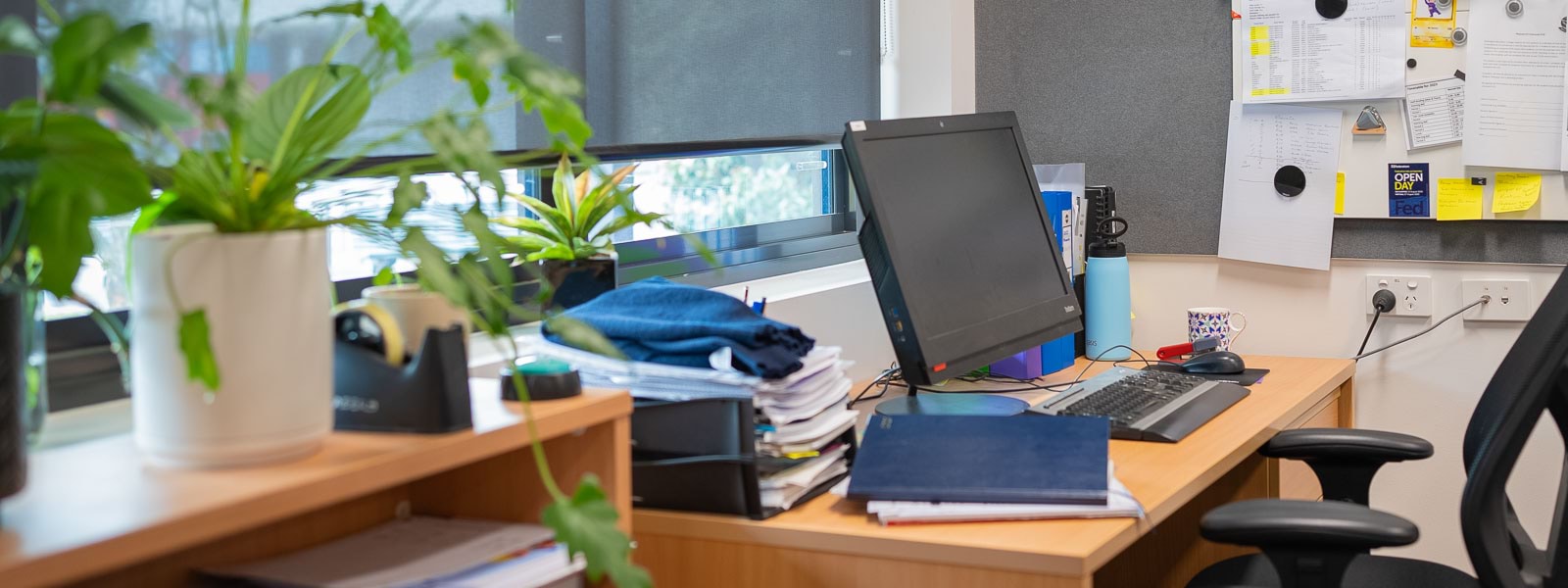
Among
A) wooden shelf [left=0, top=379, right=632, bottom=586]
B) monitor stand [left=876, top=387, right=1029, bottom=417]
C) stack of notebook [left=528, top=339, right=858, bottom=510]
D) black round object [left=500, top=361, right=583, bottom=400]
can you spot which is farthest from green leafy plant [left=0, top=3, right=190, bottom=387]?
monitor stand [left=876, top=387, right=1029, bottom=417]

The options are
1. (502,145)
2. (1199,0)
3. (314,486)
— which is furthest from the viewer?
(1199,0)

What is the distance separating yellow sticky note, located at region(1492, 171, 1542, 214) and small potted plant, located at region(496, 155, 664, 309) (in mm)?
1581

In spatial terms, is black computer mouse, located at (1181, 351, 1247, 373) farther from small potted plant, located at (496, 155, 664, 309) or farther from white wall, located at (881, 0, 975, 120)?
small potted plant, located at (496, 155, 664, 309)

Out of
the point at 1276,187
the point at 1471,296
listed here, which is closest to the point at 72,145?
the point at 1276,187

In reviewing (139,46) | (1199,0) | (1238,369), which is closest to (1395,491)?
(1238,369)

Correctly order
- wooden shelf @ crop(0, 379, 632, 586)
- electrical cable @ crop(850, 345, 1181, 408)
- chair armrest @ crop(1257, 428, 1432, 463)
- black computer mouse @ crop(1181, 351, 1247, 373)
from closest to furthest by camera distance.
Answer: wooden shelf @ crop(0, 379, 632, 586), chair armrest @ crop(1257, 428, 1432, 463), electrical cable @ crop(850, 345, 1181, 408), black computer mouse @ crop(1181, 351, 1247, 373)

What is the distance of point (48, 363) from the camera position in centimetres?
113

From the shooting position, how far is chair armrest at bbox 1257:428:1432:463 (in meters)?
1.75

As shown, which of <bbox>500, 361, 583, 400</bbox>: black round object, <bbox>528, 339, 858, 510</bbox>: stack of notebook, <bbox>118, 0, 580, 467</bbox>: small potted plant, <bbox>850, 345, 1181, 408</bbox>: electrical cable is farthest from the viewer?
<bbox>850, 345, 1181, 408</bbox>: electrical cable

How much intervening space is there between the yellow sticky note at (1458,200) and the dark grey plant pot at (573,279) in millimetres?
1625

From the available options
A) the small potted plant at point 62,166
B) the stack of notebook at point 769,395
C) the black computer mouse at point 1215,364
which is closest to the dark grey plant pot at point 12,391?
the small potted plant at point 62,166

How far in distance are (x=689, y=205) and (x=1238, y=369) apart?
0.95 meters

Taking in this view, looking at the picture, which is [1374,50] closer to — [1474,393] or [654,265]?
[1474,393]

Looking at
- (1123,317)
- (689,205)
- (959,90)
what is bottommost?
(1123,317)
